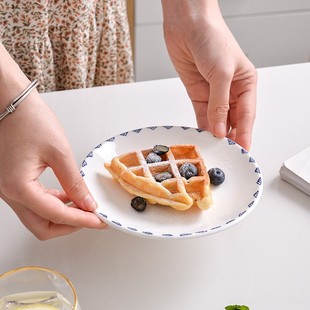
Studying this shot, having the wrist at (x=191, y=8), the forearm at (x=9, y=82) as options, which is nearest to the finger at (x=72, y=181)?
the forearm at (x=9, y=82)

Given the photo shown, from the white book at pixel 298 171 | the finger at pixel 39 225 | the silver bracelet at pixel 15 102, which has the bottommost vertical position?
the white book at pixel 298 171

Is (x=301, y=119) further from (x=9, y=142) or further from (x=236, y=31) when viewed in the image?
(x=236, y=31)

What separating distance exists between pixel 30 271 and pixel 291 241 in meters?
0.42

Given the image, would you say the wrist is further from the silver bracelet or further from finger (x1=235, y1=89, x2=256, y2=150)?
the silver bracelet

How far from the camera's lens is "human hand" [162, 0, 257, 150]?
40.9 inches

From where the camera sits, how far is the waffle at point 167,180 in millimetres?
866

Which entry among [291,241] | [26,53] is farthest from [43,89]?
[291,241]

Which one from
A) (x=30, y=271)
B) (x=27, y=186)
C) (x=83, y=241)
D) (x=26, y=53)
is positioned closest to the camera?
(x=30, y=271)

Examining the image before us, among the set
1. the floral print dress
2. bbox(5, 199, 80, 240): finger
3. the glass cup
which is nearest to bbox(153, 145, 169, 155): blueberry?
bbox(5, 199, 80, 240): finger

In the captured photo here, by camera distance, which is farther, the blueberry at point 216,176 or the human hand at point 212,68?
the human hand at point 212,68

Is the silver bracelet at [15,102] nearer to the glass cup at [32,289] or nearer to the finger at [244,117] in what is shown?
the glass cup at [32,289]

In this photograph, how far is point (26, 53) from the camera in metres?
1.35

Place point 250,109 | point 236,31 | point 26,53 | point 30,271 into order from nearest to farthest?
point 30,271 → point 250,109 → point 26,53 → point 236,31

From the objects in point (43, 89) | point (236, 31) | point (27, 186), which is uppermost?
point (27, 186)
